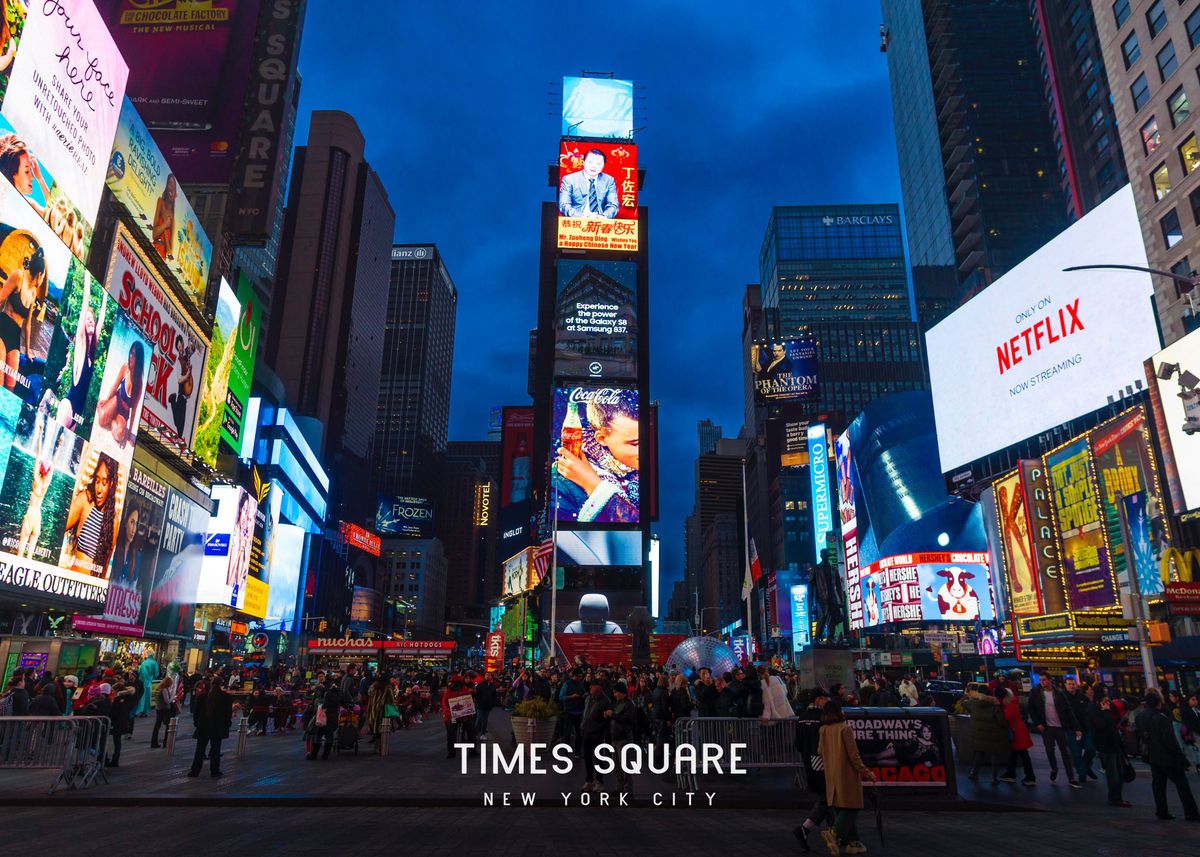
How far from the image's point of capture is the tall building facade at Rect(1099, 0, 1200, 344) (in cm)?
3888

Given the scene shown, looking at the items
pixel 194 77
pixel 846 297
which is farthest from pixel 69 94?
pixel 846 297

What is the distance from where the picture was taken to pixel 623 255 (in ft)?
311

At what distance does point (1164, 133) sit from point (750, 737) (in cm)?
4380

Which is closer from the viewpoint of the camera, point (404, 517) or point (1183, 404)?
point (1183, 404)

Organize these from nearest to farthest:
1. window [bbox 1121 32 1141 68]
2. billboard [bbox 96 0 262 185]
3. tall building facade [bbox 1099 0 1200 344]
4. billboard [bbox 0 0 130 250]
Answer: billboard [bbox 0 0 130 250] < tall building facade [bbox 1099 0 1200 344] < window [bbox 1121 32 1141 68] < billboard [bbox 96 0 262 185]

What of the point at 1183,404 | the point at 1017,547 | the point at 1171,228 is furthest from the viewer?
the point at 1017,547

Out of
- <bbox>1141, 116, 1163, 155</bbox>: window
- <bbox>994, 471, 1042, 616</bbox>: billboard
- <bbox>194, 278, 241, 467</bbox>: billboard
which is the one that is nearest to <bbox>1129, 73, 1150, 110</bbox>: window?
<bbox>1141, 116, 1163, 155</bbox>: window

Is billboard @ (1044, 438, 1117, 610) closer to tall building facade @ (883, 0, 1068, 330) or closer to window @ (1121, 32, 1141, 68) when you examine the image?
window @ (1121, 32, 1141, 68)

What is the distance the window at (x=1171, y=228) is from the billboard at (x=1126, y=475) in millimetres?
9759

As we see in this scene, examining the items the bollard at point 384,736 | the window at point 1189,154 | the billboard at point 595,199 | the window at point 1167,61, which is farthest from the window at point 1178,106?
the billboard at point 595,199

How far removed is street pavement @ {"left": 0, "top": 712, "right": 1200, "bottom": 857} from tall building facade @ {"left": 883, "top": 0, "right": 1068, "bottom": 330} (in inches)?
3865

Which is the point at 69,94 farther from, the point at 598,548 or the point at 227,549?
the point at 598,548

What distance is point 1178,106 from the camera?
40.2m

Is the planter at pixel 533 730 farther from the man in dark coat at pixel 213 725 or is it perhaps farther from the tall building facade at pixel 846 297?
the tall building facade at pixel 846 297
